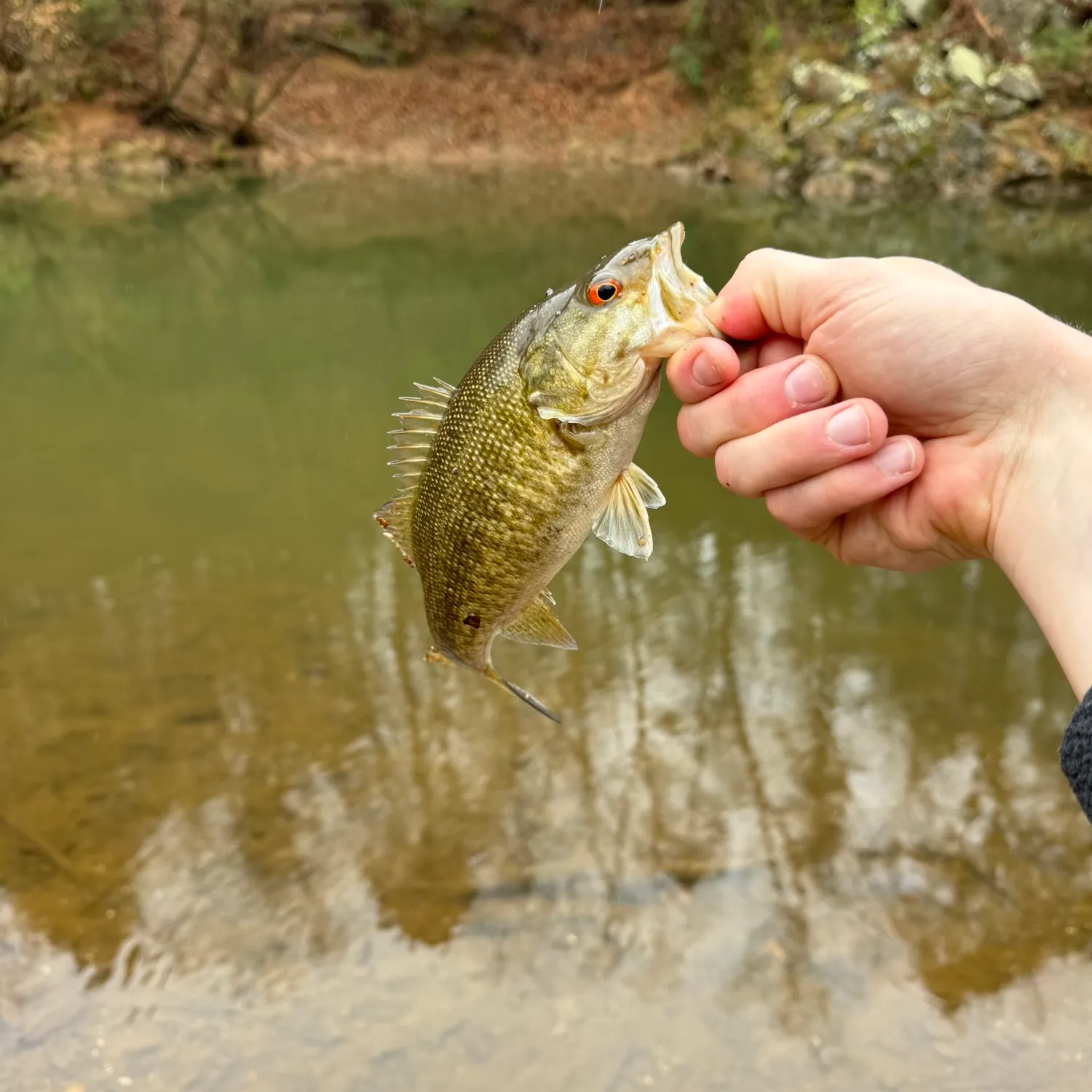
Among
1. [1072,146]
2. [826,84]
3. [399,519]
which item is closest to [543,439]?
[399,519]

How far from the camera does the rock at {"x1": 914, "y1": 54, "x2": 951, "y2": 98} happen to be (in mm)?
21844

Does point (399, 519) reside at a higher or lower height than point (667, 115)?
higher

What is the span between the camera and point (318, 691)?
6078 mm

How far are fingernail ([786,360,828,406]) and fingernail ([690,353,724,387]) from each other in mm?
175

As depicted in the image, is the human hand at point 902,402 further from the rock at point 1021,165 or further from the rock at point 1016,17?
the rock at point 1016,17

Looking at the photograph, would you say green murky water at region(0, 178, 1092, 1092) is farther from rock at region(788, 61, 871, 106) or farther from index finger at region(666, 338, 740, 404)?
rock at region(788, 61, 871, 106)

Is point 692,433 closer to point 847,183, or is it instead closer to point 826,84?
point 847,183

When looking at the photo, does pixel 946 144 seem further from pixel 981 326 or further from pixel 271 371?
pixel 981 326

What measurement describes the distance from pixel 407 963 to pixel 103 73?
30.5 metres

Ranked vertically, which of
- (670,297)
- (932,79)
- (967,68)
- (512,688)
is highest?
(670,297)

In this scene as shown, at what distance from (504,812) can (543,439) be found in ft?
11.0

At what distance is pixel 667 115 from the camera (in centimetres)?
2825

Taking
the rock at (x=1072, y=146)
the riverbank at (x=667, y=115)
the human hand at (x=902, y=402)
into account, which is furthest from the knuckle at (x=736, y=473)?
the rock at (x=1072, y=146)

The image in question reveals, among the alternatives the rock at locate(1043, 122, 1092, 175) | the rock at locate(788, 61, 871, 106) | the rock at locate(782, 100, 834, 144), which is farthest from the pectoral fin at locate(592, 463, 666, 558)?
the rock at locate(788, 61, 871, 106)
